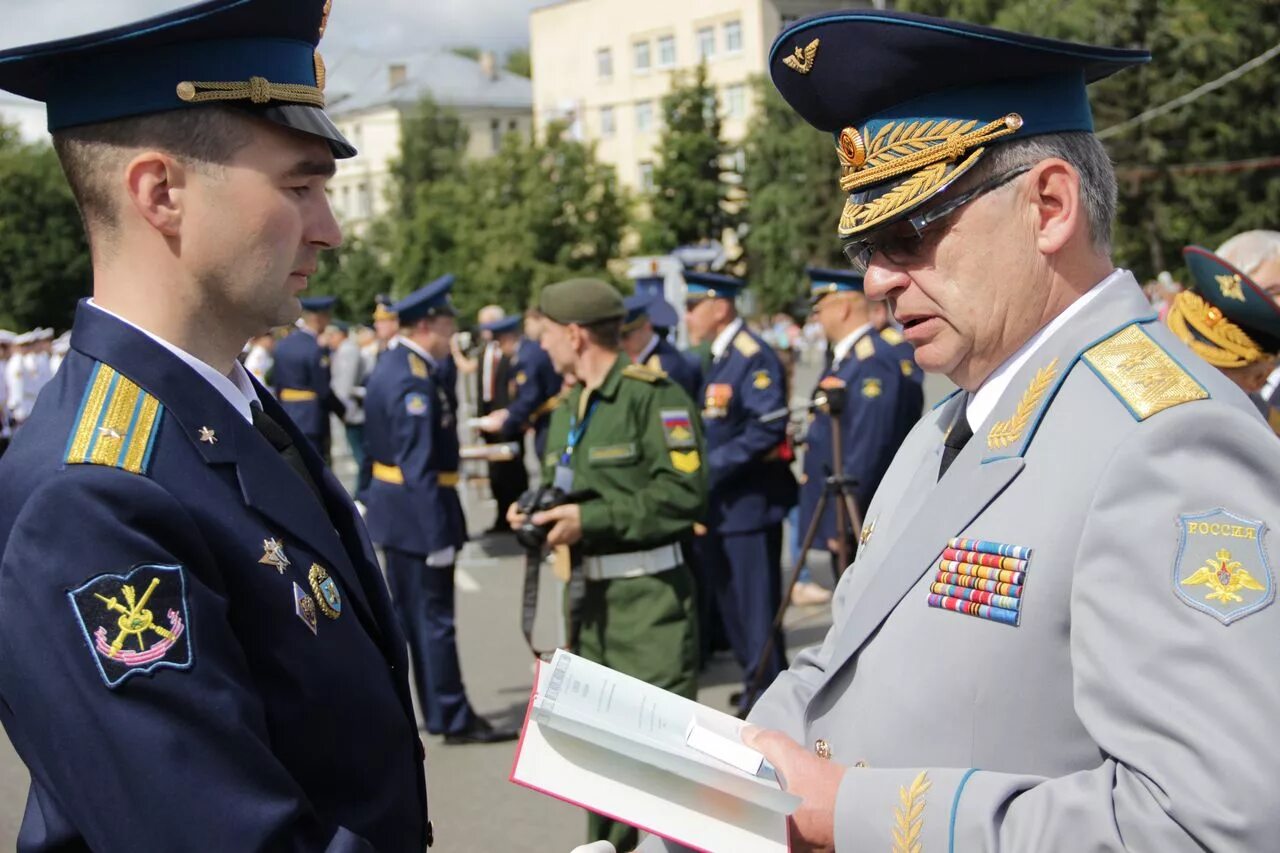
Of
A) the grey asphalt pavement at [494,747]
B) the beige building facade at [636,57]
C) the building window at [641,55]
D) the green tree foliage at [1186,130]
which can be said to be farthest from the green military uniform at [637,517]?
the building window at [641,55]

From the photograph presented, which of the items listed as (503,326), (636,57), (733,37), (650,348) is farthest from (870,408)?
(636,57)

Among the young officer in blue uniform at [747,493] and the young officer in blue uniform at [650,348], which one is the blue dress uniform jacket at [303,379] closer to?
the young officer in blue uniform at [650,348]

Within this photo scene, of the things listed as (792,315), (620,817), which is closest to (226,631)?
(620,817)

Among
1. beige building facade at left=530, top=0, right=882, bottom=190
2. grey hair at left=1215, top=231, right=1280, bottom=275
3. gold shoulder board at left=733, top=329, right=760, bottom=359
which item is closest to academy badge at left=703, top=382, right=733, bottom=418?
gold shoulder board at left=733, top=329, right=760, bottom=359

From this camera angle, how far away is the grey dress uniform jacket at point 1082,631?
152 cm

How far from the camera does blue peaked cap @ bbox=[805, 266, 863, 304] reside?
8.03 metres

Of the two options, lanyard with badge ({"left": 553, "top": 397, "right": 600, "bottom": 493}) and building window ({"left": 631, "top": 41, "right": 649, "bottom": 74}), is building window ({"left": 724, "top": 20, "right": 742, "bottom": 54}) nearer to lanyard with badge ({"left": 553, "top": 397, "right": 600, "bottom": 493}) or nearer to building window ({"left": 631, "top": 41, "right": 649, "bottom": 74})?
building window ({"left": 631, "top": 41, "right": 649, "bottom": 74})

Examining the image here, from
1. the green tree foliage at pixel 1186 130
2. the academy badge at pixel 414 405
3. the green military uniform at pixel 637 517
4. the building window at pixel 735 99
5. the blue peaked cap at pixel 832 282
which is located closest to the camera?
the green military uniform at pixel 637 517

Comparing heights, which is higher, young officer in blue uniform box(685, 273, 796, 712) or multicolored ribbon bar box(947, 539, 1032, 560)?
multicolored ribbon bar box(947, 539, 1032, 560)

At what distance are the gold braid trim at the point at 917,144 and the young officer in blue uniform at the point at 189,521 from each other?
88cm

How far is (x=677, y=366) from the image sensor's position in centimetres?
912

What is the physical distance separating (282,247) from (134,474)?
0.47 metres

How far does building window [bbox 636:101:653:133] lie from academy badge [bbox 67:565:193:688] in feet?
219

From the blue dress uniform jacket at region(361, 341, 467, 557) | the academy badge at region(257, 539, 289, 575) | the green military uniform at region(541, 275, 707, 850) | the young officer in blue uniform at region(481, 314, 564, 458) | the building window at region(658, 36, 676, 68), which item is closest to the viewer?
the academy badge at region(257, 539, 289, 575)
